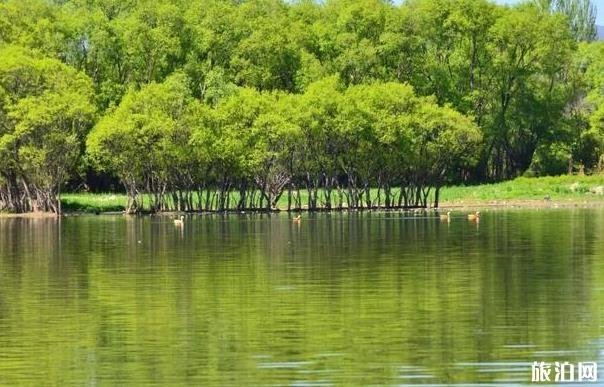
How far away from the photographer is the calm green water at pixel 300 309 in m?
26.0

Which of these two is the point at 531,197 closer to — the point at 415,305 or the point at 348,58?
the point at 348,58

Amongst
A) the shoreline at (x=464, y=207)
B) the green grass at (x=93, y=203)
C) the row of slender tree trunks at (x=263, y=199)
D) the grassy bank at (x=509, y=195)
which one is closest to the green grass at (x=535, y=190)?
the grassy bank at (x=509, y=195)

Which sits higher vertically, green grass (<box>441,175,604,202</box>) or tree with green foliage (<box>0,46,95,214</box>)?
tree with green foliage (<box>0,46,95,214</box>)

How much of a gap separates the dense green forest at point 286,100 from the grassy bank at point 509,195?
89.1 inches

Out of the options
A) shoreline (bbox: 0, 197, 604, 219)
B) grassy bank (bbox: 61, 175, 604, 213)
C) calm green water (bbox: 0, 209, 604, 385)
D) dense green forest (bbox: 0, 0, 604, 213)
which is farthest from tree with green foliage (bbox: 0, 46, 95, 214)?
calm green water (bbox: 0, 209, 604, 385)

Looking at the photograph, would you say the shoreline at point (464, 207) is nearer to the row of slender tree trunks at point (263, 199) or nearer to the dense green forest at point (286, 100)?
the row of slender tree trunks at point (263, 199)

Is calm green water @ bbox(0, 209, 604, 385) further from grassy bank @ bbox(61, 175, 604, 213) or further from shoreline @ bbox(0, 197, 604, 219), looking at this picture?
grassy bank @ bbox(61, 175, 604, 213)

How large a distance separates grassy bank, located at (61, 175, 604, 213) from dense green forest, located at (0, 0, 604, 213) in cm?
226

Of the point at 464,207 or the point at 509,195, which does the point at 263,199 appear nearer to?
the point at 464,207

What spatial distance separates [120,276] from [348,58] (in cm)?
8073

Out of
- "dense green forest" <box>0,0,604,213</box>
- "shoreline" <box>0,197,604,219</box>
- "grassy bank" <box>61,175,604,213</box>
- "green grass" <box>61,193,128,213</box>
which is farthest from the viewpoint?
"grassy bank" <box>61,175,604,213</box>

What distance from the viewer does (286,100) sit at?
104500 millimetres

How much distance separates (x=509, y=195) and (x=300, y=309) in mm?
77686

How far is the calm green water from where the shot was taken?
2602cm
